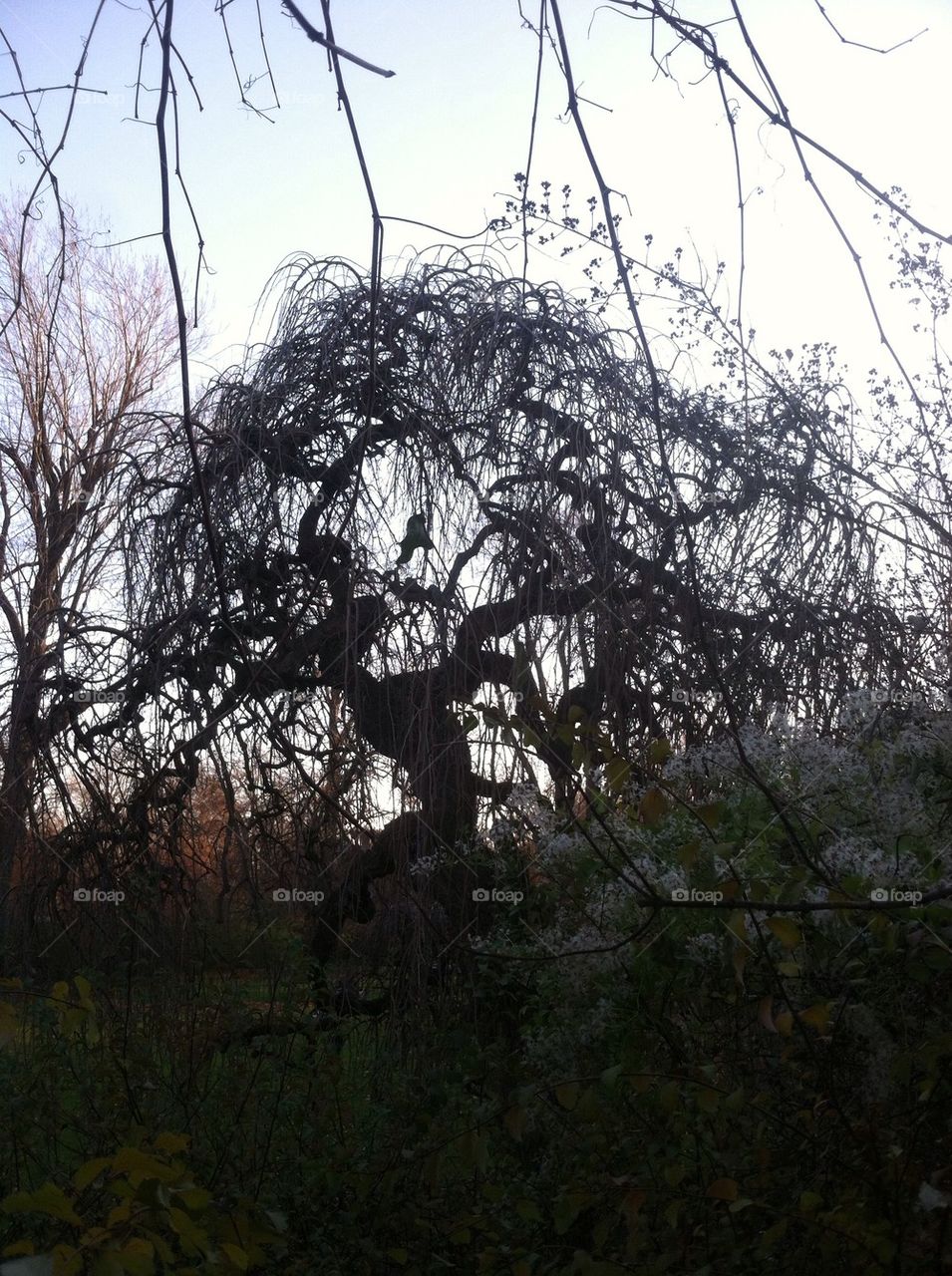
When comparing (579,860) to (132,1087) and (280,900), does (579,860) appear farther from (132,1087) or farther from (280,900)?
(132,1087)

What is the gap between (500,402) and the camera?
3770mm

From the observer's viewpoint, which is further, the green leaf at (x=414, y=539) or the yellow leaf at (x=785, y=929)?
the green leaf at (x=414, y=539)

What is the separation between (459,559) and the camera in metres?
3.53

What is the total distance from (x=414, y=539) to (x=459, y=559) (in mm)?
201

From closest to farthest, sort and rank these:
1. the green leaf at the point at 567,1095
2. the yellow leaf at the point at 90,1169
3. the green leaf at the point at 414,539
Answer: the yellow leaf at the point at 90,1169
the green leaf at the point at 567,1095
the green leaf at the point at 414,539

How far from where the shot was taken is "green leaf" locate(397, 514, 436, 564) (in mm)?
3381

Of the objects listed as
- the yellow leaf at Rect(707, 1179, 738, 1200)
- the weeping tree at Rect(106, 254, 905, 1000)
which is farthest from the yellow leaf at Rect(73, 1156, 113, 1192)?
the weeping tree at Rect(106, 254, 905, 1000)

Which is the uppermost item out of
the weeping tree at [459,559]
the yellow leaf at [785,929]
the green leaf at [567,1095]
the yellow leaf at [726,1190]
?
the weeping tree at [459,559]

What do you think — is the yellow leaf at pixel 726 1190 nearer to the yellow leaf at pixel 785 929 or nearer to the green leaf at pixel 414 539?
the yellow leaf at pixel 785 929

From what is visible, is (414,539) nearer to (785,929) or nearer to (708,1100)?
(708,1100)

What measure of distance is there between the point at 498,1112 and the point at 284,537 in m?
2.29

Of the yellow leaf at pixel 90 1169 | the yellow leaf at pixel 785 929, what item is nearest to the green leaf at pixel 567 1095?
the yellow leaf at pixel 785 929

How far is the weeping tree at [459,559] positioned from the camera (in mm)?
3400

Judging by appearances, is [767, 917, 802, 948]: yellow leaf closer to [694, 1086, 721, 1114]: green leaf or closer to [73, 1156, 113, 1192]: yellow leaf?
[694, 1086, 721, 1114]: green leaf
